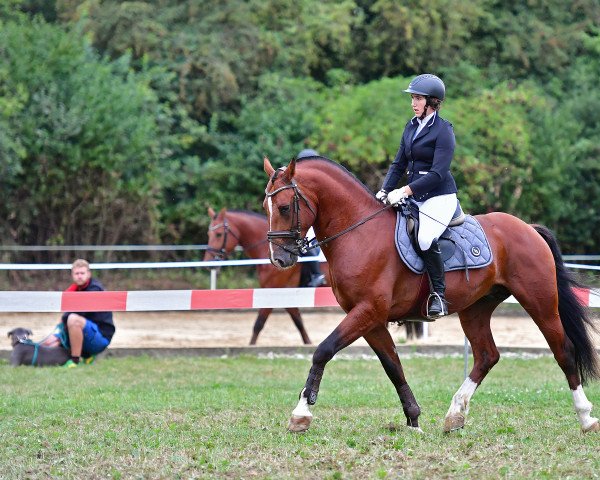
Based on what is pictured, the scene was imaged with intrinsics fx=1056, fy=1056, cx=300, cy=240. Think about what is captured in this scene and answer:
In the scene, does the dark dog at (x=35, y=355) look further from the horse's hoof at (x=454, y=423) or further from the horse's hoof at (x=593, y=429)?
the horse's hoof at (x=593, y=429)

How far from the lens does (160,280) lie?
25703 millimetres

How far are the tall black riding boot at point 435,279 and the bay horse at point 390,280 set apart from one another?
13 cm

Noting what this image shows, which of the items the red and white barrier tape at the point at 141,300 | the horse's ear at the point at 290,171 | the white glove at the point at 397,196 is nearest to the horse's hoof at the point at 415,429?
the white glove at the point at 397,196

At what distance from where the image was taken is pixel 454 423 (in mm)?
8844

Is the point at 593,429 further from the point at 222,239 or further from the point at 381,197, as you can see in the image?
the point at 222,239

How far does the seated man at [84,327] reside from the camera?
46.5 feet

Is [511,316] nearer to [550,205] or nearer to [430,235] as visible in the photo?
[550,205]

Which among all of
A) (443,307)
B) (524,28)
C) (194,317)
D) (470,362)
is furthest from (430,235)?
(524,28)

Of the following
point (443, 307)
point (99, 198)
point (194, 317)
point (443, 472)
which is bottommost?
point (194, 317)

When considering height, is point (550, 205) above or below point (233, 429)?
below

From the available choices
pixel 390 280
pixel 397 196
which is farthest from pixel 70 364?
pixel 397 196

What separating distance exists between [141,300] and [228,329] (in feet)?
28.5

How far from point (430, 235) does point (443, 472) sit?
2330 mm

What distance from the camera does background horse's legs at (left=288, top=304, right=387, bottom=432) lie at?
8453 millimetres
